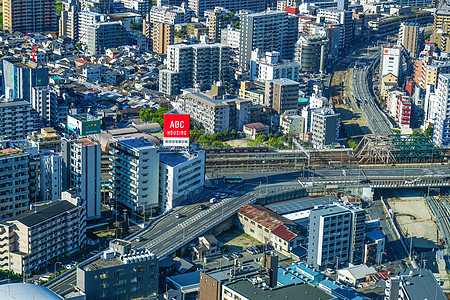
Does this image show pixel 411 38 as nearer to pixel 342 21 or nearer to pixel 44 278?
pixel 342 21

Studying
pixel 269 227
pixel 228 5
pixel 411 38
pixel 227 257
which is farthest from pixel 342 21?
pixel 227 257

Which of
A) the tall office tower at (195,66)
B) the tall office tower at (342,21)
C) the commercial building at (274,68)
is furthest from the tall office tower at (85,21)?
the tall office tower at (342,21)

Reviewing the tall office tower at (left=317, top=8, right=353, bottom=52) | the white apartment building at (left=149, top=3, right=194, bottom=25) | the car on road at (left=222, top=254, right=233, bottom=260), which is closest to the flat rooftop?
the car on road at (left=222, top=254, right=233, bottom=260)

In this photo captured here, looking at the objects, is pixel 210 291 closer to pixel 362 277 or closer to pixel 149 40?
pixel 362 277

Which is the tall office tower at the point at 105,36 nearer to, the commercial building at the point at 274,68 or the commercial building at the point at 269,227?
the commercial building at the point at 274,68

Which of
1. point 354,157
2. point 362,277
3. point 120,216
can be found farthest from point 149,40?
point 362,277
